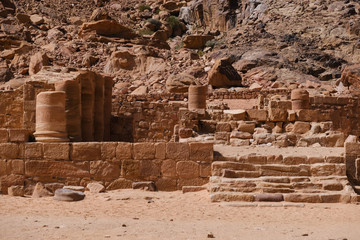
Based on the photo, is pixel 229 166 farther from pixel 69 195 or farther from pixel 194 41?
pixel 194 41

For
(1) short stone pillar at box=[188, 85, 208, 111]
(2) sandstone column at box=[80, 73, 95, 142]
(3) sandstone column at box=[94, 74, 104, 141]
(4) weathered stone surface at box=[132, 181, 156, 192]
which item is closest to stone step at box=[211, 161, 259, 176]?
(4) weathered stone surface at box=[132, 181, 156, 192]

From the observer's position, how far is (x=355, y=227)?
25.8 ft

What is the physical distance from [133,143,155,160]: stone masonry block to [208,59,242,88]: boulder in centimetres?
1899

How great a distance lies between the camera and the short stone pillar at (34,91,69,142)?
11.6 metres

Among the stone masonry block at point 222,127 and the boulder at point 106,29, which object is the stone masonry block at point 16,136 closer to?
the stone masonry block at point 222,127

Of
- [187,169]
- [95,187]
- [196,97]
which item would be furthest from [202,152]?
[196,97]

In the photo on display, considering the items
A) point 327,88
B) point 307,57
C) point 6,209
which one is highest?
point 307,57

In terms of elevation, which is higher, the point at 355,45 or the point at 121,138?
the point at 355,45

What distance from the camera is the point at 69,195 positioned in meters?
9.93

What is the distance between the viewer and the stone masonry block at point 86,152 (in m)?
10.9

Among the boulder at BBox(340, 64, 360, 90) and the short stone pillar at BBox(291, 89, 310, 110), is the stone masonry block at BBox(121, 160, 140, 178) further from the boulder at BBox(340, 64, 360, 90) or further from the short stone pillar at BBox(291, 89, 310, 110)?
the boulder at BBox(340, 64, 360, 90)

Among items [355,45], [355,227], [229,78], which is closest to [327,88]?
[229,78]

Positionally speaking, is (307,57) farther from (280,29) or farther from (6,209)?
(6,209)

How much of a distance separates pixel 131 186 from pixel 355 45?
33.8 m
